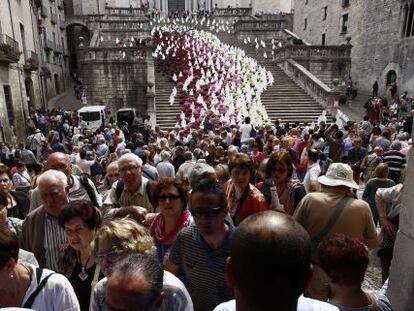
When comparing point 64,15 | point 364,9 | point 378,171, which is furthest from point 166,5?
point 378,171

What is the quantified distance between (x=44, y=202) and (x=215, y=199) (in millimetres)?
1713

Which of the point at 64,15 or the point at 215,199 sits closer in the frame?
the point at 215,199

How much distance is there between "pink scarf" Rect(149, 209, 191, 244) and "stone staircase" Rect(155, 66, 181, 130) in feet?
46.7

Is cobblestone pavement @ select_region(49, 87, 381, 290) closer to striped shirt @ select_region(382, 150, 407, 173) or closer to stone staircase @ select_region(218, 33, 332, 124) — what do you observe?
striped shirt @ select_region(382, 150, 407, 173)

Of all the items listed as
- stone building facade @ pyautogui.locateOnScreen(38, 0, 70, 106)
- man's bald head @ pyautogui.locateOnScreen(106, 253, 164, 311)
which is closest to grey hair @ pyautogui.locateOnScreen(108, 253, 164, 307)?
man's bald head @ pyautogui.locateOnScreen(106, 253, 164, 311)

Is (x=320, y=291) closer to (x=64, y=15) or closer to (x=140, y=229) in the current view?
(x=140, y=229)

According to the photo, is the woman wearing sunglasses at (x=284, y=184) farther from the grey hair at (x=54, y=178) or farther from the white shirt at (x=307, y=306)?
the grey hair at (x=54, y=178)

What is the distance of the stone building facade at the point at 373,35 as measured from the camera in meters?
21.5

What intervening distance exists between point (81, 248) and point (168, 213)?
743 mm

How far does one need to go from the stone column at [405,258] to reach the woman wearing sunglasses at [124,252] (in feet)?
5.82

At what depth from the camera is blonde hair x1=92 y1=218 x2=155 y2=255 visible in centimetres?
217

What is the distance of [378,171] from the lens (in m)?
4.88

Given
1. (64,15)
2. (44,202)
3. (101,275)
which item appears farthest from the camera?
(64,15)

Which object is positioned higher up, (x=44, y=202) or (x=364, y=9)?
(x=364, y=9)
